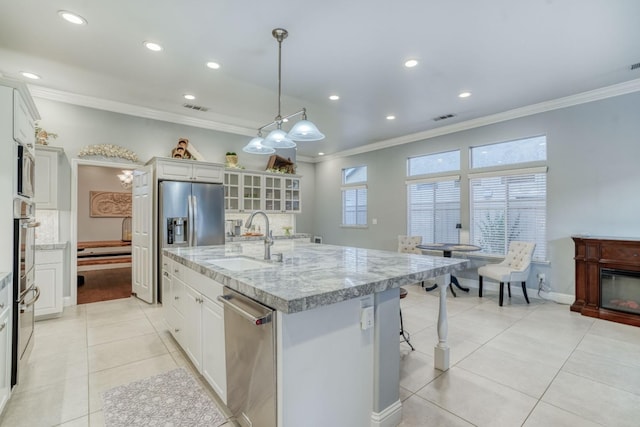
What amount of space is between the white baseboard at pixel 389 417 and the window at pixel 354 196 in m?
5.45

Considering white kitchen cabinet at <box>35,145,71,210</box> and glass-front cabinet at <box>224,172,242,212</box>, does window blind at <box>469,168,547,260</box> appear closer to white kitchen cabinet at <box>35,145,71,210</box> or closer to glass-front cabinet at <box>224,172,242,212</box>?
glass-front cabinet at <box>224,172,242,212</box>

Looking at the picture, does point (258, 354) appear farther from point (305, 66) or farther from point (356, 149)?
point (356, 149)

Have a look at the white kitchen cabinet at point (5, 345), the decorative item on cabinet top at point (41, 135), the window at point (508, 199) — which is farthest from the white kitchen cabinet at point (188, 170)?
the window at point (508, 199)

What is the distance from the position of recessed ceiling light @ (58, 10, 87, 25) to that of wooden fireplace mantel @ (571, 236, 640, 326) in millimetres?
5771

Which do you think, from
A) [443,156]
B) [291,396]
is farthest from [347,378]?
[443,156]

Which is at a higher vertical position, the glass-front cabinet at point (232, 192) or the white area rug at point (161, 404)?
the glass-front cabinet at point (232, 192)

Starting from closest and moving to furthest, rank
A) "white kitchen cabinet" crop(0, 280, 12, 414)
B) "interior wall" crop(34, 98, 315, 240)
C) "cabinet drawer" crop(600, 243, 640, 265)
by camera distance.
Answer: "white kitchen cabinet" crop(0, 280, 12, 414) → "cabinet drawer" crop(600, 243, 640, 265) → "interior wall" crop(34, 98, 315, 240)

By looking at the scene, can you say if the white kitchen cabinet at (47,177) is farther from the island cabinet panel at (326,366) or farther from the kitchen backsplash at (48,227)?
the island cabinet panel at (326,366)

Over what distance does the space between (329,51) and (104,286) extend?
555 centimetres

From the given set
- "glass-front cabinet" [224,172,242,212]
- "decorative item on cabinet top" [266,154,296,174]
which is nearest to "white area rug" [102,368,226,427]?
"glass-front cabinet" [224,172,242,212]

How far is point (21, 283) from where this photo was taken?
2.12m

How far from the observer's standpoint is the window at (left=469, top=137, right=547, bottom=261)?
4.54 meters

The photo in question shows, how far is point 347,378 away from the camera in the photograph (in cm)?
157

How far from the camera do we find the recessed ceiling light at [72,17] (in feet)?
8.11
